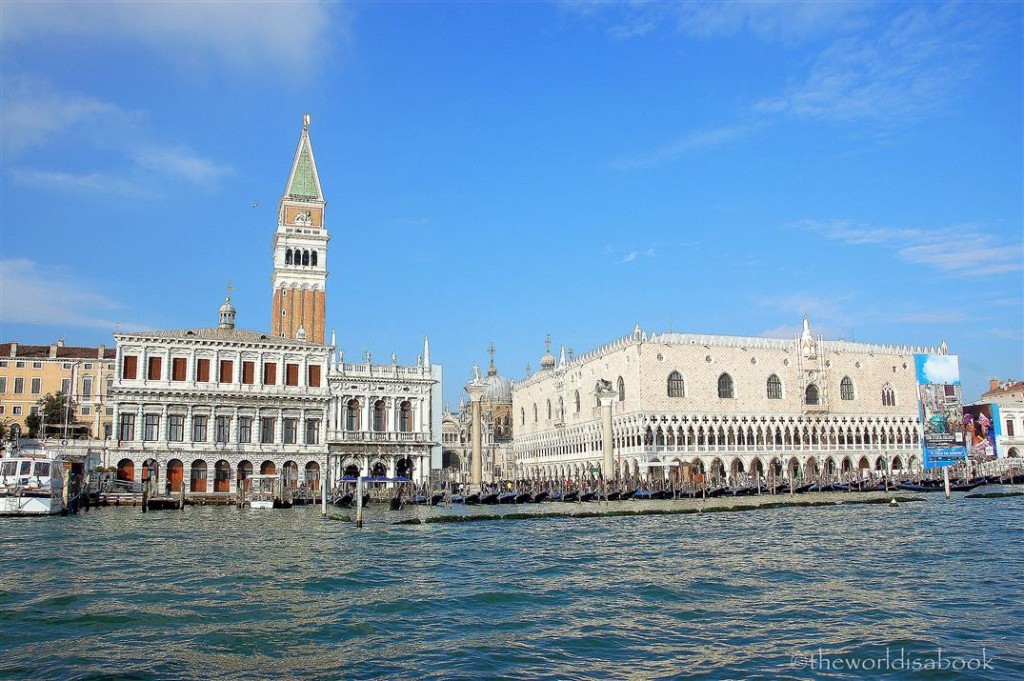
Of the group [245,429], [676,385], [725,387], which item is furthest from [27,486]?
[725,387]

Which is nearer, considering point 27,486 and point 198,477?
point 27,486

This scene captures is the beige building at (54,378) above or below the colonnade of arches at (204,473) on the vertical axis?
above

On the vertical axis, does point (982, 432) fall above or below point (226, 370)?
below

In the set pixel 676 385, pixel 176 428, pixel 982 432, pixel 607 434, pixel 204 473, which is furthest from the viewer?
pixel 982 432

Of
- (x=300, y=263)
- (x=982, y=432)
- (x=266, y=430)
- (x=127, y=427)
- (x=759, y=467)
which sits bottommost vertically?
(x=759, y=467)

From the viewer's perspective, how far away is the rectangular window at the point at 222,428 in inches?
1588

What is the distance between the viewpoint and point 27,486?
95.4 ft

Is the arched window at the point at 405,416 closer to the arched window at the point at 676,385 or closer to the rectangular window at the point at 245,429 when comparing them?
the rectangular window at the point at 245,429

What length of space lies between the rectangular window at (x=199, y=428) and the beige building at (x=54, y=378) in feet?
36.5

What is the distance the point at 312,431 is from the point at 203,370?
224 inches

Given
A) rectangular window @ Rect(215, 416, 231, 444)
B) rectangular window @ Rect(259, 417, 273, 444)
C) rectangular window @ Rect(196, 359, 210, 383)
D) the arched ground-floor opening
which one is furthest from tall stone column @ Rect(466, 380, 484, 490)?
rectangular window @ Rect(196, 359, 210, 383)

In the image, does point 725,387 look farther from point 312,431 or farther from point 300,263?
point 300,263

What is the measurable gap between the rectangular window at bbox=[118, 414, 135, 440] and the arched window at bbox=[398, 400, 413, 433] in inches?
474

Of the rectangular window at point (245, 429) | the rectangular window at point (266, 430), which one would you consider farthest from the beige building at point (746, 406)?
the rectangular window at point (245, 429)
